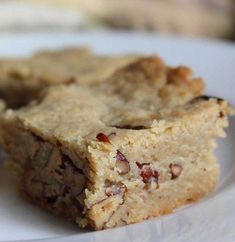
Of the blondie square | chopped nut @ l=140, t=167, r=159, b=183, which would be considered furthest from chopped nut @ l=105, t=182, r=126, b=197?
chopped nut @ l=140, t=167, r=159, b=183

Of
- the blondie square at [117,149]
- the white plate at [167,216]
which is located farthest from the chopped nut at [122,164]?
the white plate at [167,216]

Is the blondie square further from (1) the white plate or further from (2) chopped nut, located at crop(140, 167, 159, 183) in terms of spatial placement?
(1) the white plate

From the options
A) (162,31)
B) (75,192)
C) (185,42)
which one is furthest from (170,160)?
(162,31)

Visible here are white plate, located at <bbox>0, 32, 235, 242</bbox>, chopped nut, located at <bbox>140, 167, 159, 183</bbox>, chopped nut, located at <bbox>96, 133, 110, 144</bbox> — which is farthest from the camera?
chopped nut, located at <bbox>140, 167, 159, 183</bbox>

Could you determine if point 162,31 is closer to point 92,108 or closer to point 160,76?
point 160,76

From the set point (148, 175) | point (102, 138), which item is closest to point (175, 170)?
point (148, 175)

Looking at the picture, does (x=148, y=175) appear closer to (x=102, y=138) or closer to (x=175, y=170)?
(x=175, y=170)

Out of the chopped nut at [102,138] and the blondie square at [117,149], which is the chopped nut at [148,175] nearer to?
the blondie square at [117,149]

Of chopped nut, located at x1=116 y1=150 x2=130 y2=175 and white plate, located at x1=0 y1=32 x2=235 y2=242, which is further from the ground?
chopped nut, located at x1=116 y1=150 x2=130 y2=175
